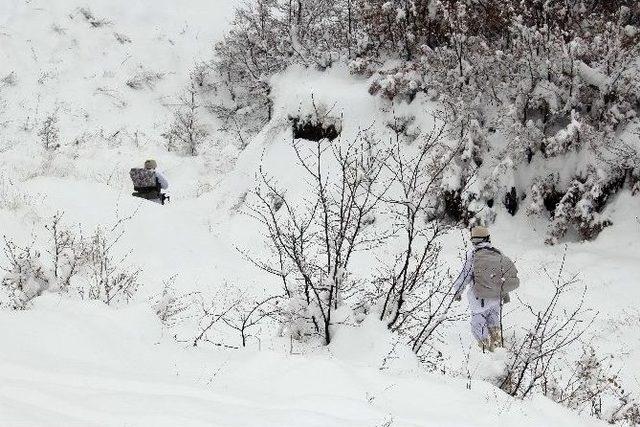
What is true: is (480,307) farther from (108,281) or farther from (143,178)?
(143,178)

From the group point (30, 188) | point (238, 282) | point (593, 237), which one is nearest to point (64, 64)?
point (30, 188)

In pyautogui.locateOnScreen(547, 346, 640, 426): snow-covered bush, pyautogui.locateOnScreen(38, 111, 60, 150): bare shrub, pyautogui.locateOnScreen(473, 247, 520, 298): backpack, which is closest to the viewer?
pyautogui.locateOnScreen(547, 346, 640, 426): snow-covered bush

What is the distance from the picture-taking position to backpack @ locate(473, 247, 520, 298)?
614 cm

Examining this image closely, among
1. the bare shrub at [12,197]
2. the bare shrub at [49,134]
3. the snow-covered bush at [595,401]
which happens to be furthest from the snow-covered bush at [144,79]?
the snow-covered bush at [595,401]

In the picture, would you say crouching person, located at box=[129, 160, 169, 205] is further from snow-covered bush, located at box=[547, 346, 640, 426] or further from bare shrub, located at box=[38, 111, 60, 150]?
snow-covered bush, located at box=[547, 346, 640, 426]

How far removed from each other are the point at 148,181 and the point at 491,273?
8055 millimetres

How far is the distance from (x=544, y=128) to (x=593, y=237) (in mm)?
2160

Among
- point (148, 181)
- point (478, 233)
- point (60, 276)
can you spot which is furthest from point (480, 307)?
point (148, 181)

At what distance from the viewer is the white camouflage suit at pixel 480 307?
20.4 ft

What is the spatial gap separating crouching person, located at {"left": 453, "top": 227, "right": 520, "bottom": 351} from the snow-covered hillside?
0.41 metres

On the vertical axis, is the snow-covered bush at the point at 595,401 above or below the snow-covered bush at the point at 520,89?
below

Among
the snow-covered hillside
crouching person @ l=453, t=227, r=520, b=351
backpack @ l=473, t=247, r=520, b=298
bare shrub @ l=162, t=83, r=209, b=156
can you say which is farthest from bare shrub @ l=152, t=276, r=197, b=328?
bare shrub @ l=162, t=83, r=209, b=156

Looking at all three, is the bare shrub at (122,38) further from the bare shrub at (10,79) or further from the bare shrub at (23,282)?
the bare shrub at (23,282)

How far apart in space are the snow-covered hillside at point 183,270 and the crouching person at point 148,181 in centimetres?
133
